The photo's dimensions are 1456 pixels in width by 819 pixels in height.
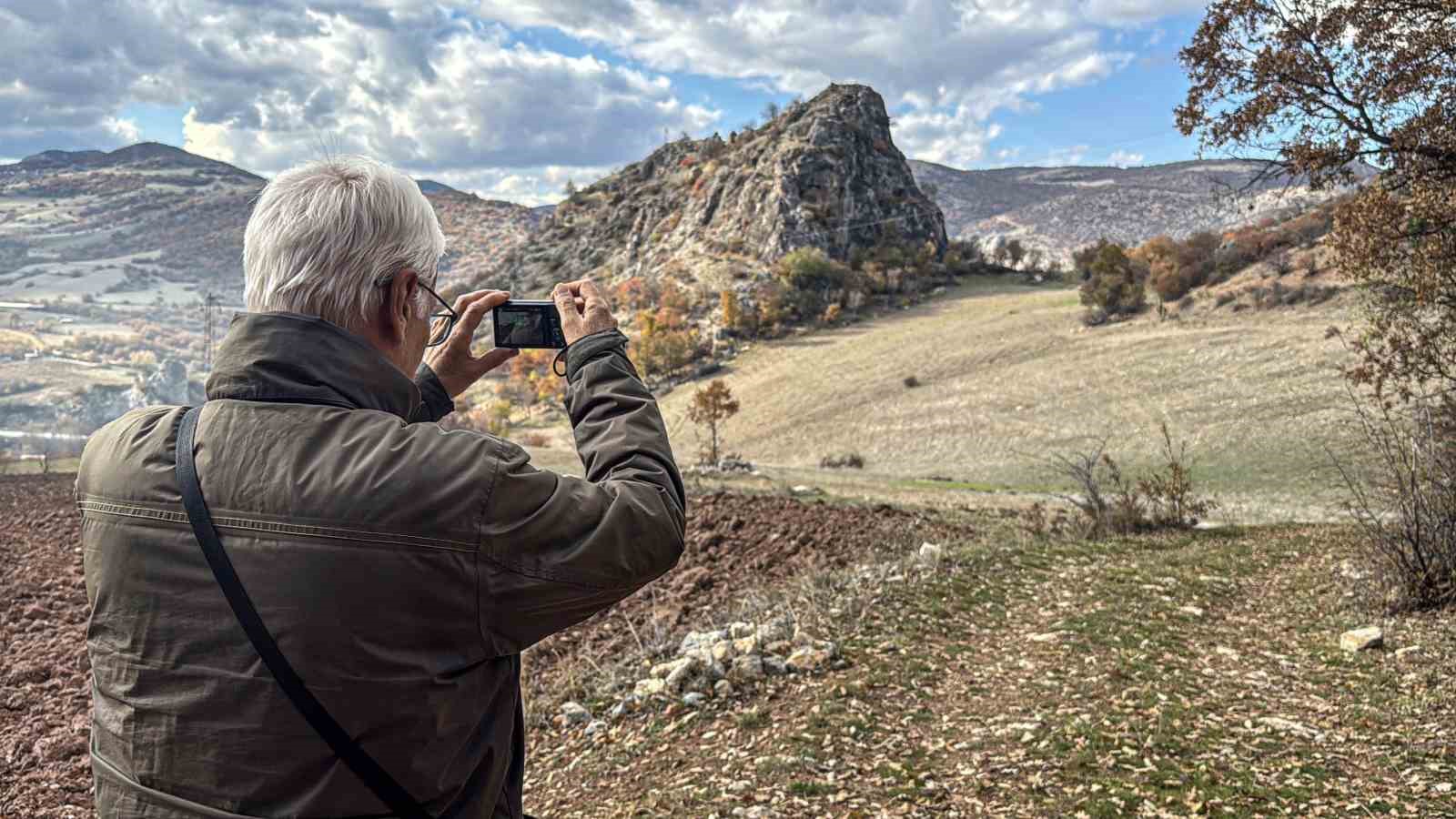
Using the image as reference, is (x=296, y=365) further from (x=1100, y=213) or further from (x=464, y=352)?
(x=1100, y=213)

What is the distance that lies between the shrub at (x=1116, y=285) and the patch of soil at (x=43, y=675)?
4696cm

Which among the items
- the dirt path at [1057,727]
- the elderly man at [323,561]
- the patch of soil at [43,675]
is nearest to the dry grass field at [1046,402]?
the dirt path at [1057,727]

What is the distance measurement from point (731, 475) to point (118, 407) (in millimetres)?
54722

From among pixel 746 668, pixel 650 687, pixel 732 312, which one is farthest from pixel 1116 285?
pixel 650 687

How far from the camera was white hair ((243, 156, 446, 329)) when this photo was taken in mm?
1676

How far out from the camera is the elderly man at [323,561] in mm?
1484

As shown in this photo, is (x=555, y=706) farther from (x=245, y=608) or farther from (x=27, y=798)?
(x=245, y=608)

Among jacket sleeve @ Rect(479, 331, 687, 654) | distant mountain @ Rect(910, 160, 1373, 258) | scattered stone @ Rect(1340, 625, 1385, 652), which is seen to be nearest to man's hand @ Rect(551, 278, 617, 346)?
jacket sleeve @ Rect(479, 331, 687, 654)

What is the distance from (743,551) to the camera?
1025 centimetres

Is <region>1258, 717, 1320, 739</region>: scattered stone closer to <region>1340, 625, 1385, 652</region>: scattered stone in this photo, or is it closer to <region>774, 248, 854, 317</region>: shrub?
<region>1340, 625, 1385, 652</region>: scattered stone

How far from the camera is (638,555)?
5.53 ft

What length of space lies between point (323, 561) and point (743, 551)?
29.2 feet

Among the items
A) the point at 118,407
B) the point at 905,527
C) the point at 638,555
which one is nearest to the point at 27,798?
the point at 638,555

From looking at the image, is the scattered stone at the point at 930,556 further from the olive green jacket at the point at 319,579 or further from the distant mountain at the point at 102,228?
the distant mountain at the point at 102,228
